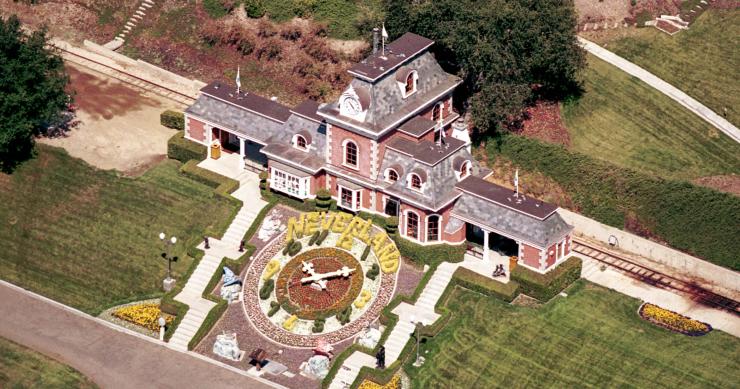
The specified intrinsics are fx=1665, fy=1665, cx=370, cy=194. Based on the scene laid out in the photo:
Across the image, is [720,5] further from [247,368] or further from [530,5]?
[247,368]

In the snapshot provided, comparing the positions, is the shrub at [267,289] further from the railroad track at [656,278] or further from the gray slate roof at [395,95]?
the railroad track at [656,278]

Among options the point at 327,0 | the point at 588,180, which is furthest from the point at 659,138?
the point at 327,0

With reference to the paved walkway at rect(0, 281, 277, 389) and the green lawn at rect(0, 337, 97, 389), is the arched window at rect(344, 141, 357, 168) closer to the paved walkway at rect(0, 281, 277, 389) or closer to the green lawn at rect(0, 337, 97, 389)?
the paved walkway at rect(0, 281, 277, 389)

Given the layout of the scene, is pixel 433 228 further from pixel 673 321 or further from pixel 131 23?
pixel 131 23

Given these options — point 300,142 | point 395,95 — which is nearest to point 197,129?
point 300,142

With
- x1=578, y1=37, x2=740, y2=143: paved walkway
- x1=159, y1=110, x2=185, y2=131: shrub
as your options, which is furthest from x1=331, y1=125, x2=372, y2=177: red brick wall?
x1=578, y1=37, x2=740, y2=143: paved walkway
